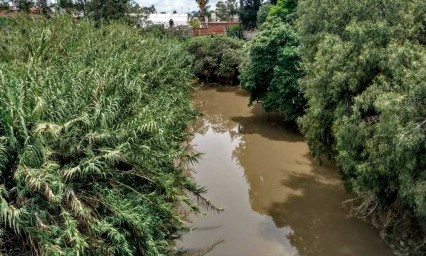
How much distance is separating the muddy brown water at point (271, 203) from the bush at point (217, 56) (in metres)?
9.26

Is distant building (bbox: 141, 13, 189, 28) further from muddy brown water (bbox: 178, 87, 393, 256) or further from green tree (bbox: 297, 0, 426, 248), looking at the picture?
green tree (bbox: 297, 0, 426, 248)

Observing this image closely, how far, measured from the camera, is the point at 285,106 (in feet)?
51.2

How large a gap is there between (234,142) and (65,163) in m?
11.9

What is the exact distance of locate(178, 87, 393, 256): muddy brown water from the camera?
8.97 m

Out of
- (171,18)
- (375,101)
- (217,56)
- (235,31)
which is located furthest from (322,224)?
(171,18)

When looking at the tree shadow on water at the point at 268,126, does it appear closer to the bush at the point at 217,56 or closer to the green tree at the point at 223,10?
the bush at the point at 217,56

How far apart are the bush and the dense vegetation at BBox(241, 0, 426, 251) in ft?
48.4

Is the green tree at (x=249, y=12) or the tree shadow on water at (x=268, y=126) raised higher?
the green tree at (x=249, y=12)

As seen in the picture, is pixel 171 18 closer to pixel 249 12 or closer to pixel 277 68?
pixel 249 12

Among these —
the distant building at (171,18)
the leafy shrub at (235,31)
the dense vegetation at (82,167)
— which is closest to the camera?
the dense vegetation at (82,167)

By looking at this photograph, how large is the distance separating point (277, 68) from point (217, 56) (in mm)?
11219

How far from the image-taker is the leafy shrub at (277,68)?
15.2 meters

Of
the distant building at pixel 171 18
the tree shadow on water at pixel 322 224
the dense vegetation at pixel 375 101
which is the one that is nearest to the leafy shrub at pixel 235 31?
the distant building at pixel 171 18

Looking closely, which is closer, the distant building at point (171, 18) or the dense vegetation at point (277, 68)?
the dense vegetation at point (277, 68)
